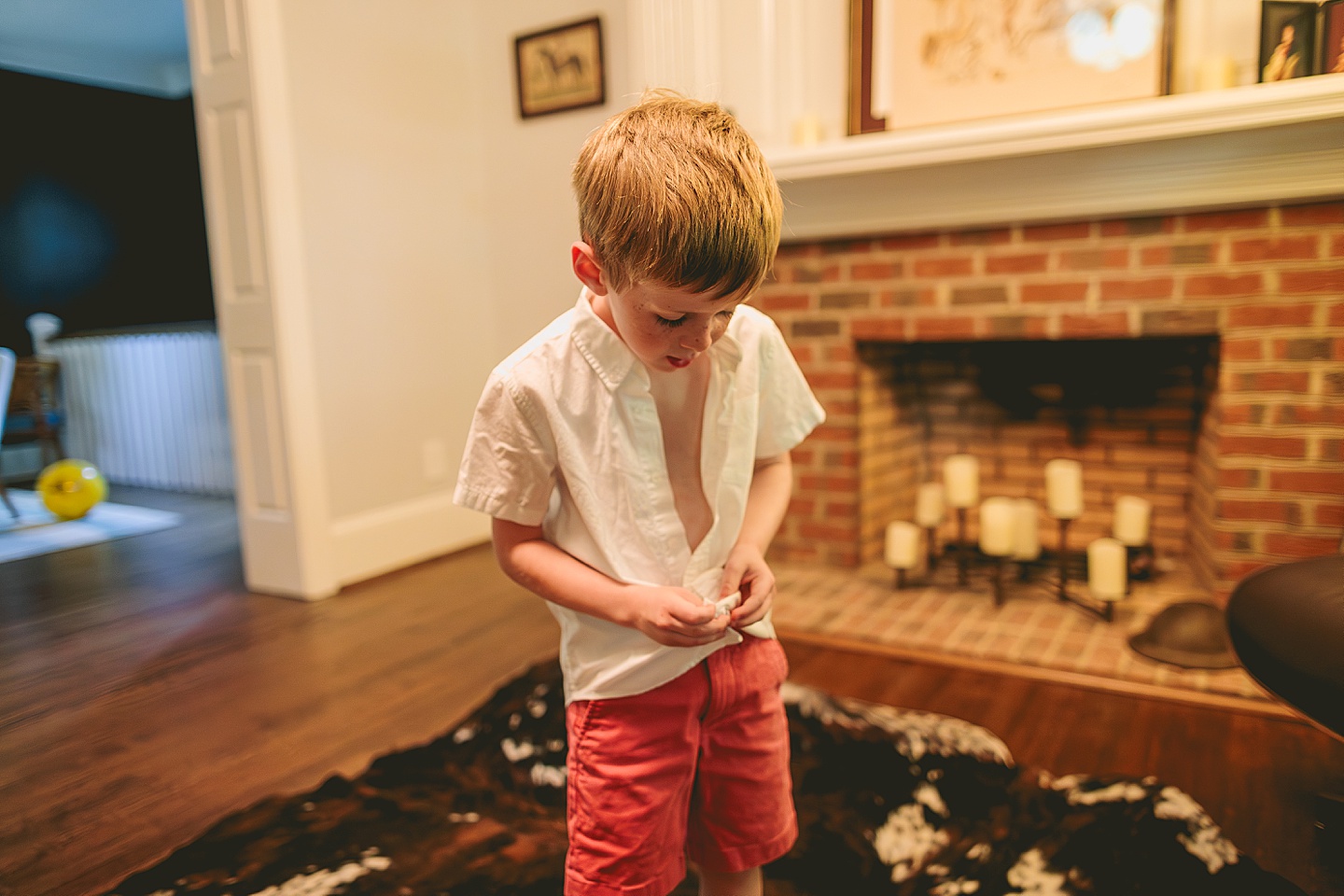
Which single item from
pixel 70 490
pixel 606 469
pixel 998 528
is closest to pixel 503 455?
Result: pixel 606 469

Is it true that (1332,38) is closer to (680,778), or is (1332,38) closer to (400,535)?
(680,778)

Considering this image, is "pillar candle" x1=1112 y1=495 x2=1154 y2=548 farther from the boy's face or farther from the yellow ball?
the yellow ball

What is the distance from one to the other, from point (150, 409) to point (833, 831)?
15.0 ft

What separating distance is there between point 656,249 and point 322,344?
2090mm

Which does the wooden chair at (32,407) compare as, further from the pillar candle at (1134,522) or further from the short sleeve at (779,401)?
the pillar candle at (1134,522)

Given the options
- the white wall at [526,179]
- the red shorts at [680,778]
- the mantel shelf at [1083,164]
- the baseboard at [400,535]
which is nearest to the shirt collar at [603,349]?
the red shorts at [680,778]

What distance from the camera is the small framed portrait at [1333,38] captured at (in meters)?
1.63

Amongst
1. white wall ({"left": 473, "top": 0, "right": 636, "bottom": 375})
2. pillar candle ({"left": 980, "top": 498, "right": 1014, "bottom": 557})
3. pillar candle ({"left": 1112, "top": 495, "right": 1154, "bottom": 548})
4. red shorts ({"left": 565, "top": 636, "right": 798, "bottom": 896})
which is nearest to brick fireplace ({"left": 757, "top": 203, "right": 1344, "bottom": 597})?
pillar candle ({"left": 1112, "top": 495, "right": 1154, "bottom": 548})

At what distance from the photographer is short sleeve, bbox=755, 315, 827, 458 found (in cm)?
89

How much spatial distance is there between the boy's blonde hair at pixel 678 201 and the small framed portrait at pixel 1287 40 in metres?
1.61

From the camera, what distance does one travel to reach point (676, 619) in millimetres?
706

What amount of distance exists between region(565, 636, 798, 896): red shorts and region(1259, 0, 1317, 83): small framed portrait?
66.2 inches

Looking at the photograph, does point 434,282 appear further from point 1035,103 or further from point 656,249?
point 656,249

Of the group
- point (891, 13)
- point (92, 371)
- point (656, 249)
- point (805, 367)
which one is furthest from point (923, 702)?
point (92, 371)
